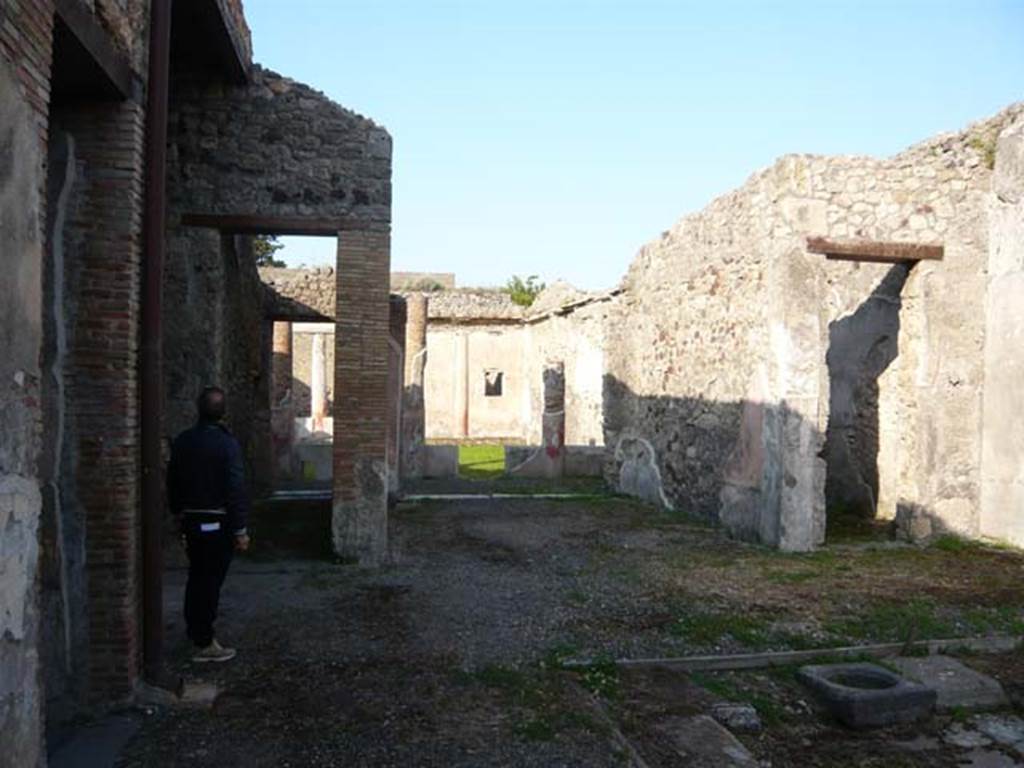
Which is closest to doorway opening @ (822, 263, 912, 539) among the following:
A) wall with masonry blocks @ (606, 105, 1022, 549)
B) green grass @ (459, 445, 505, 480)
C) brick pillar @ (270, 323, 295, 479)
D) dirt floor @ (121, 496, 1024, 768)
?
wall with masonry blocks @ (606, 105, 1022, 549)

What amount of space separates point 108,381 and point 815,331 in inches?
261

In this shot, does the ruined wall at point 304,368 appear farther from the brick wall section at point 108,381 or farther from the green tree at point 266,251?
the brick wall section at point 108,381

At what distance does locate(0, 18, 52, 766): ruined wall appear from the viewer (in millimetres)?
2879

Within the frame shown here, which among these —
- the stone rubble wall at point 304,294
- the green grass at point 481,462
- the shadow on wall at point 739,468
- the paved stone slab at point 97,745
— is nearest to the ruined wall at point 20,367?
the paved stone slab at point 97,745

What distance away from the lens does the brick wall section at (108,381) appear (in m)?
4.16

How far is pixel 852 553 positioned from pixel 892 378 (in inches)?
135

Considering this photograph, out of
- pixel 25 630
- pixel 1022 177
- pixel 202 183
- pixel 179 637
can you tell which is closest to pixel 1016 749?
pixel 25 630

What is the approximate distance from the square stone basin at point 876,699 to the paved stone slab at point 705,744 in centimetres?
72

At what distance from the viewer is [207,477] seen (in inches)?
195

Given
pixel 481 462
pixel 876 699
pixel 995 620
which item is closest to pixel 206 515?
pixel 876 699

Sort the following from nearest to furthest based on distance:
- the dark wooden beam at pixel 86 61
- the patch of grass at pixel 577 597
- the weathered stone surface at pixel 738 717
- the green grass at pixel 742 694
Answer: the dark wooden beam at pixel 86 61, the weathered stone surface at pixel 738 717, the green grass at pixel 742 694, the patch of grass at pixel 577 597

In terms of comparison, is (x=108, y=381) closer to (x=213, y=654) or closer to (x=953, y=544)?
(x=213, y=654)

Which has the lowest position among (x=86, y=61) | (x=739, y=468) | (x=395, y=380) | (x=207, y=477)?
(x=739, y=468)

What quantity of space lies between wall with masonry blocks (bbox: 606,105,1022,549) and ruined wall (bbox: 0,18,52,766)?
6.85 m
